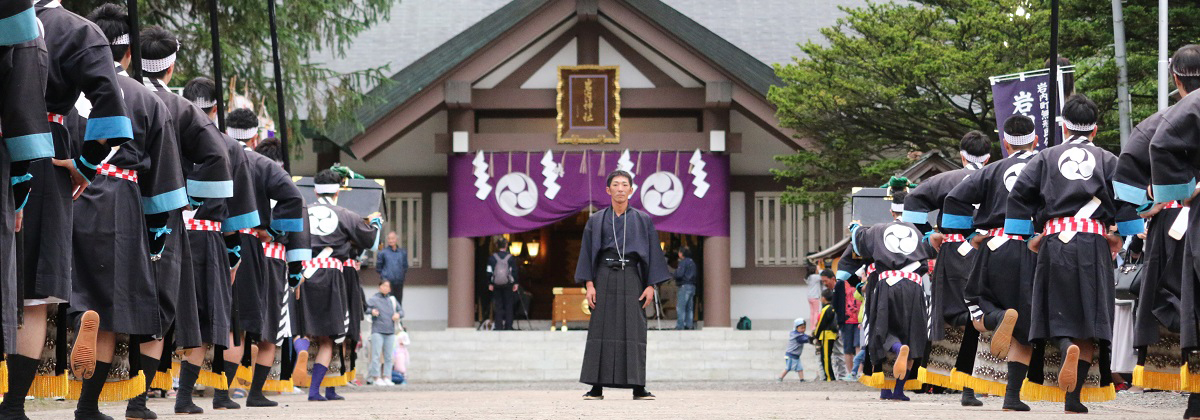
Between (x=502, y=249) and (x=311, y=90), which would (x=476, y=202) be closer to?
(x=502, y=249)

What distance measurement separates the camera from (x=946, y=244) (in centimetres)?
1044

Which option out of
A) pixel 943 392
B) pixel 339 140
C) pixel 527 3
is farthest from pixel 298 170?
pixel 943 392

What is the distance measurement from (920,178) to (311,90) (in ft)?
27.8

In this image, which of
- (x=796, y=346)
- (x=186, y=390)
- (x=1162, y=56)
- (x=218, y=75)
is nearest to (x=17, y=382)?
(x=186, y=390)

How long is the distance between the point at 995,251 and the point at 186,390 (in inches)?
191

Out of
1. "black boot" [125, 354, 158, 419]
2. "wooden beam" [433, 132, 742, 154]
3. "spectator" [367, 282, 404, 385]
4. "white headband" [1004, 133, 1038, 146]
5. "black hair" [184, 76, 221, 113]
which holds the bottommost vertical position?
"spectator" [367, 282, 404, 385]

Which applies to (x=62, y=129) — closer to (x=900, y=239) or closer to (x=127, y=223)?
(x=127, y=223)

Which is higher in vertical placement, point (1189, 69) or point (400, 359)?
point (1189, 69)

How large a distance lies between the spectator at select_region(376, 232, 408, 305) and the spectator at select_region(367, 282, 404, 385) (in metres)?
3.56

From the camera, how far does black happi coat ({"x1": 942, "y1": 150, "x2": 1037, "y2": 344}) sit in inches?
328

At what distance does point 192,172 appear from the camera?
7703mm

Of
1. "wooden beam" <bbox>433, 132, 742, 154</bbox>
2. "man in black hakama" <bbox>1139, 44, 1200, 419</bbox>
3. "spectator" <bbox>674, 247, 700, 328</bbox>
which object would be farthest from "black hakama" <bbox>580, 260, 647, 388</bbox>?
"wooden beam" <bbox>433, 132, 742, 154</bbox>

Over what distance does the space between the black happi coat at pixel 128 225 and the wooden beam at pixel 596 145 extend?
1664cm

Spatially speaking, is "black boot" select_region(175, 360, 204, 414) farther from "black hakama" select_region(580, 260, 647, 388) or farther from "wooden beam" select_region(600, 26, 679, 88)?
"wooden beam" select_region(600, 26, 679, 88)
